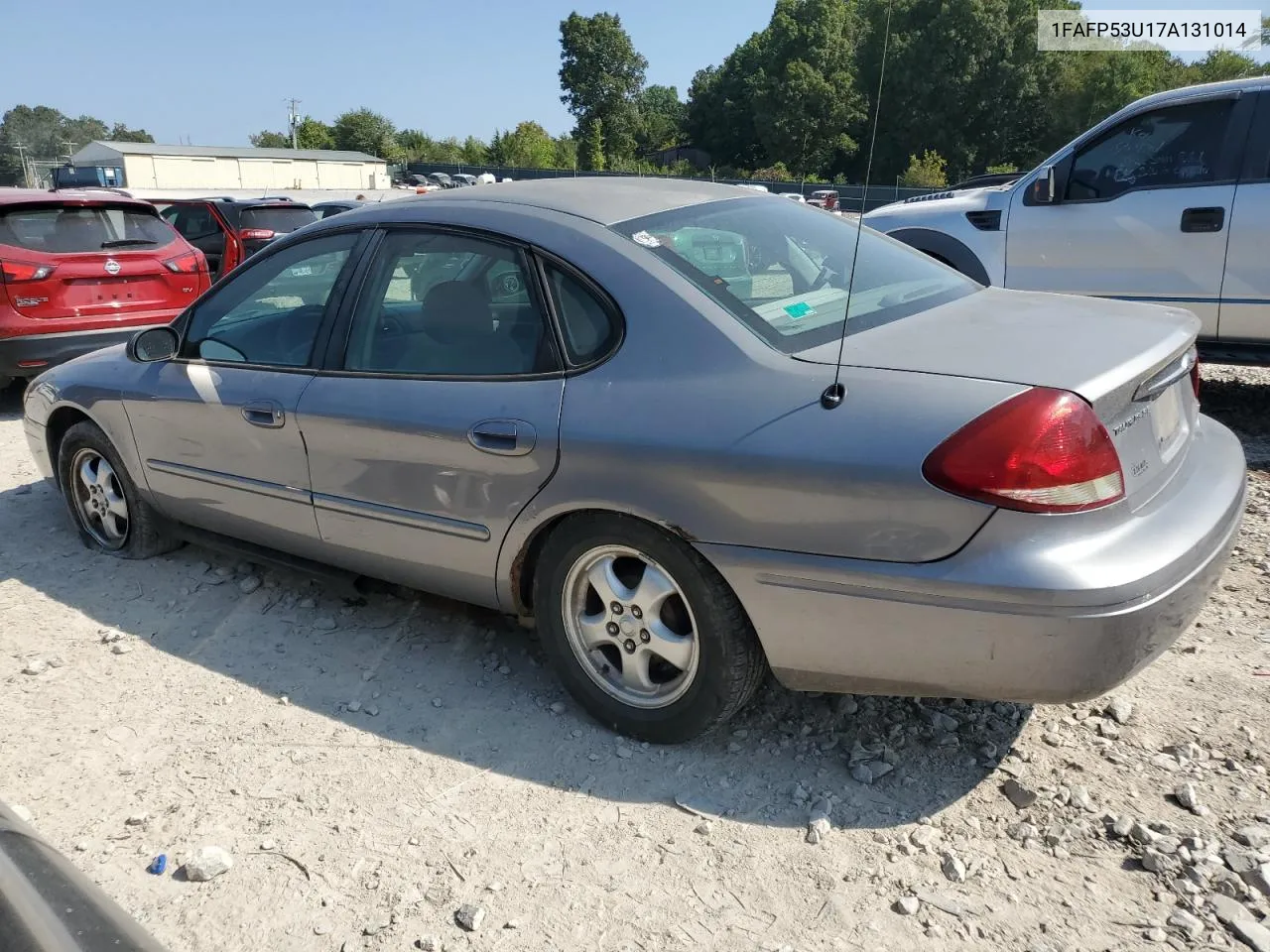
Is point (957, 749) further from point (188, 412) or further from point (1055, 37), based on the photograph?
point (1055, 37)

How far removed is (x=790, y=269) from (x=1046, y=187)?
410cm

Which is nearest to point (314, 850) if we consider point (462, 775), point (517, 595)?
point (462, 775)

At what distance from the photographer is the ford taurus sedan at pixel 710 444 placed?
2271mm

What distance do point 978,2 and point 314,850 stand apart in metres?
68.2

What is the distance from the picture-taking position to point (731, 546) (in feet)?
8.29

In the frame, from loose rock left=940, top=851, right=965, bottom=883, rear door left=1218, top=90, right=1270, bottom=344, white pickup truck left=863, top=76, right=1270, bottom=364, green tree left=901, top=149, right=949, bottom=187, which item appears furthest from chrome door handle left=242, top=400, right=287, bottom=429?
green tree left=901, top=149, right=949, bottom=187

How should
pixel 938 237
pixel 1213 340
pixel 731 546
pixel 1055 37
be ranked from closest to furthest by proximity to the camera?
pixel 731 546 < pixel 1213 340 < pixel 938 237 < pixel 1055 37

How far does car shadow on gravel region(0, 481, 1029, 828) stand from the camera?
2736 mm

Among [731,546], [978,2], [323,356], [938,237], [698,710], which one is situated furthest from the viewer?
[978,2]

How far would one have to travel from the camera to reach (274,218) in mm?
13234

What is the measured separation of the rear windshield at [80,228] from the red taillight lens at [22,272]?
7.2 inches

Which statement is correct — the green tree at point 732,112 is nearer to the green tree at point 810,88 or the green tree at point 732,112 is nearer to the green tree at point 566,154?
the green tree at point 810,88

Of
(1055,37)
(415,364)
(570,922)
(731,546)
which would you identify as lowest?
(570,922)

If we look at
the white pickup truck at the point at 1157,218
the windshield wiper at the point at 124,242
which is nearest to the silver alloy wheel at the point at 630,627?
the white pickup truck at the point at 1157,218
